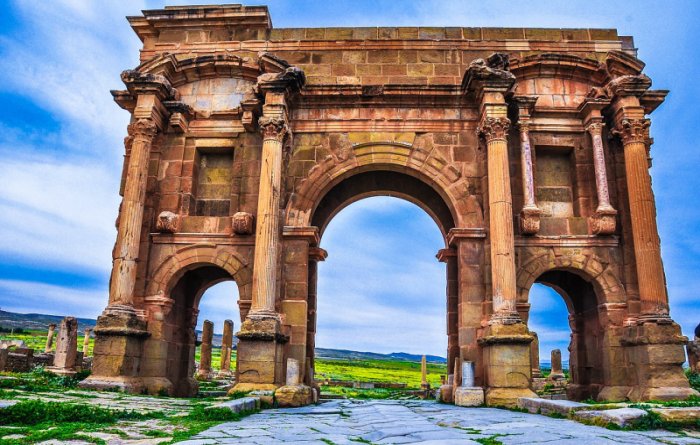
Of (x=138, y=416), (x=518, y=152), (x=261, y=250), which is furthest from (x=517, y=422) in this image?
(x=518, y=152)

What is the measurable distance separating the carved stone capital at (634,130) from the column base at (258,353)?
9.34m

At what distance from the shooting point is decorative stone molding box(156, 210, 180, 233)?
47.4 feet

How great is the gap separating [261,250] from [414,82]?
5.96 metres

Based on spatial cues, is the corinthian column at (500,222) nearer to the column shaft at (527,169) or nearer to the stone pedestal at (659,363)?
the column shaft at (527,169)

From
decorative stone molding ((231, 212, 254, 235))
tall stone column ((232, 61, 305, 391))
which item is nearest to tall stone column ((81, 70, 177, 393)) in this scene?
decorative stone molding ((231, 212, 254, 235))

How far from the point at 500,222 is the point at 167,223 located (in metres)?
A: 7.90

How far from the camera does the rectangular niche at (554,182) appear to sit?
14.8 m

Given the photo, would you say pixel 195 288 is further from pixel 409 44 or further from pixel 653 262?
pixel 653 262

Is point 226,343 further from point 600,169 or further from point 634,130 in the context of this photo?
point 634,130

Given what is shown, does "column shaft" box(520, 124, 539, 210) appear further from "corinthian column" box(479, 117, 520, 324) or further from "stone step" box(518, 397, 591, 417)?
"stone step" box(518, 397, 591, 417)

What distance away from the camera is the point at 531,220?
1396 centimetres

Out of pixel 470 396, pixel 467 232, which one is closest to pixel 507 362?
pixel 470 396

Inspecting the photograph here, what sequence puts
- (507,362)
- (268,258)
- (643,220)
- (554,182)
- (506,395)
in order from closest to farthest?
(506,395) < (507,362) < (268,258) < (643,220) < (554,182)

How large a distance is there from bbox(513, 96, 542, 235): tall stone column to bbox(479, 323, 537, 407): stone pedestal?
269cm
